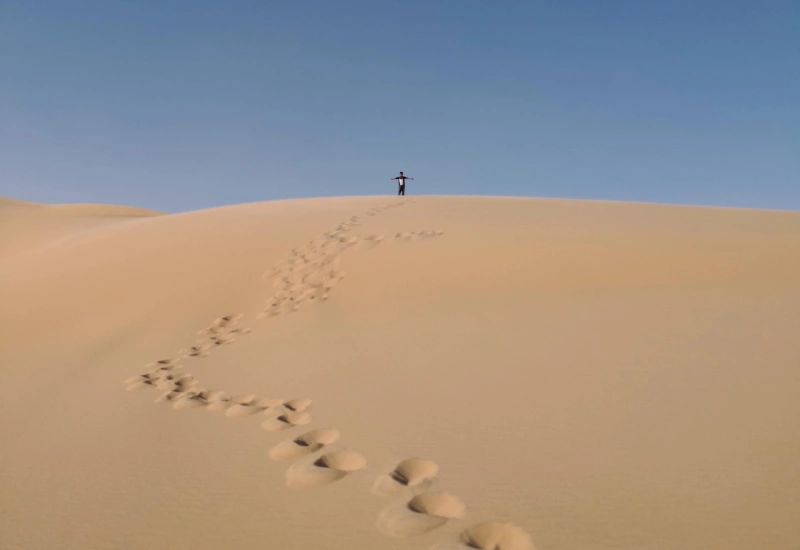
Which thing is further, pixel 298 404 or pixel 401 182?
pixel 401 182

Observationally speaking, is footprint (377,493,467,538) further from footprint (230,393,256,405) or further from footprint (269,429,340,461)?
footprint (230,393,256,405)

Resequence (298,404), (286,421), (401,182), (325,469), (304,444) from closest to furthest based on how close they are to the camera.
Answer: (325,469) < (304,444) < (286,421) < (298,404) < (401,182)

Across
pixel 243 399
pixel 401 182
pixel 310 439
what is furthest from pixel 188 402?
pixel 401 182

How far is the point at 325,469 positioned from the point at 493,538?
79cm

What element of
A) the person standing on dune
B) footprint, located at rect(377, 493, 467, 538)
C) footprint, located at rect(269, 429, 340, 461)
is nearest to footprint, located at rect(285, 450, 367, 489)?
footprint, located at rect(269, 429, 340, 461)

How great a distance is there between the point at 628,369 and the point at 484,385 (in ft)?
2.62

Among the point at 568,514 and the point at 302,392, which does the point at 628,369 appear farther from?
the point at 302,392

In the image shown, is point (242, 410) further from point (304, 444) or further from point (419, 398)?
point (419, 398)

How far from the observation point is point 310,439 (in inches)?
96.9

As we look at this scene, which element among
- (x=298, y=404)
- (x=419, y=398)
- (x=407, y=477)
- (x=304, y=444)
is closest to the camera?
(x=407, y=477)

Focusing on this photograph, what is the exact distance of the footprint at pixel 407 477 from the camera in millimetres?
1964

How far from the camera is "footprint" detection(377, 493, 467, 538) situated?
172cm

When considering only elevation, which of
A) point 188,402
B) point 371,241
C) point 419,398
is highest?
point 371,241

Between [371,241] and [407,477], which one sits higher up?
[371,241]
